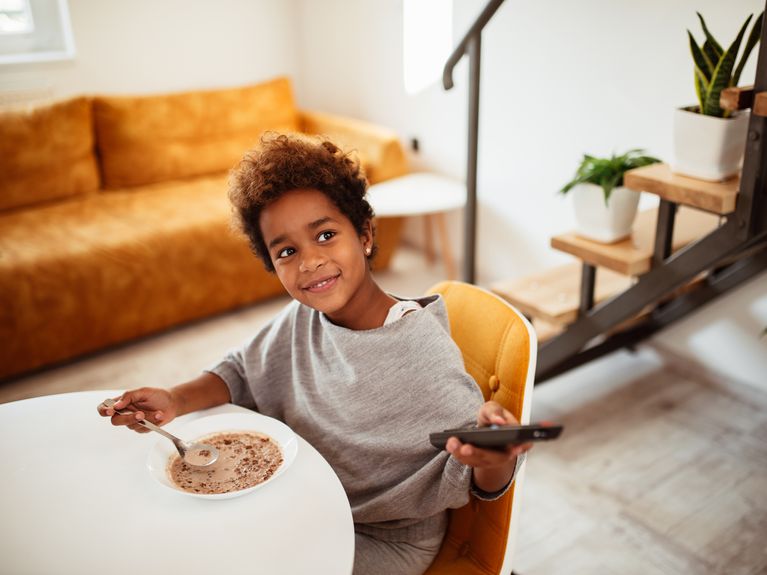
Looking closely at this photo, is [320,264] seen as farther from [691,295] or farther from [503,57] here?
[503,57]

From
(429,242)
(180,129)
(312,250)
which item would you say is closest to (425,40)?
(429,242)

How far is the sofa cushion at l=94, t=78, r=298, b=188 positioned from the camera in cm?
329

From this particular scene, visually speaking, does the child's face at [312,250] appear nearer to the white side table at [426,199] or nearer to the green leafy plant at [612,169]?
the green leafy plant at [612,169]

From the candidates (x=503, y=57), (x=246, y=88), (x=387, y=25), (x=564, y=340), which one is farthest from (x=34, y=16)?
(x=564, y=340)

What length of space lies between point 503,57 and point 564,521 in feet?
5.60

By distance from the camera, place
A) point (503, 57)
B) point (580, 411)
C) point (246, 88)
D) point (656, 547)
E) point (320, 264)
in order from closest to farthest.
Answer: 1. point (320, 264)
2. point (656, 547)
3. point (580, 411)
4. point (503, 57)
5. point (246, 88)

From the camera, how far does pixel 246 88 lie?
3.59 metres

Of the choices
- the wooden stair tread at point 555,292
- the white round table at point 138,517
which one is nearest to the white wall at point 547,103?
the wooden stair tread at point 555,292

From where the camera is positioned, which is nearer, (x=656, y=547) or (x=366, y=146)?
(x=656, y=547)

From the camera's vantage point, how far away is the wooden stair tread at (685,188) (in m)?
1.57

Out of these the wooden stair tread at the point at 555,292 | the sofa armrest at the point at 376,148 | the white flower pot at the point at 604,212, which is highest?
the white flower pot at the point at 604,212

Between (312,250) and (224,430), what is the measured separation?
30cm

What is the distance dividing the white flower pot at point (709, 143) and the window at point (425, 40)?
5.05 ft

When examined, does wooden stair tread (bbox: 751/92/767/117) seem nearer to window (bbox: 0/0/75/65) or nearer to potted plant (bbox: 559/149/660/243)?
potted plant (bbox: 559/149/660/243)
